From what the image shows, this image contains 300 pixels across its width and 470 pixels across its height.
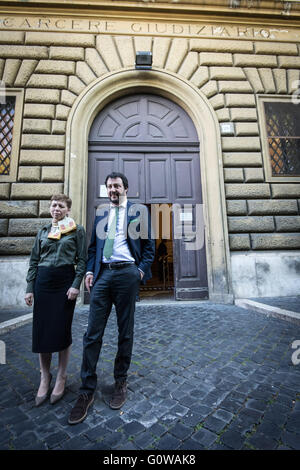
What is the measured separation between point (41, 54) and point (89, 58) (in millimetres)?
1130

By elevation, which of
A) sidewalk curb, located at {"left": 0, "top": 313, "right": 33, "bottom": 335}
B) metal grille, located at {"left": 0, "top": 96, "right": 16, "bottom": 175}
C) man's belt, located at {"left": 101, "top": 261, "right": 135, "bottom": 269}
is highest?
metal grille, located at {"left": 0, "top": 96, "right": 16, "bottom": 175}

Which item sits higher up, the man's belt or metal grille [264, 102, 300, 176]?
metal grille [264, 102, 300, 176]

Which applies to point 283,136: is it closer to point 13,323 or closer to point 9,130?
point 9,130

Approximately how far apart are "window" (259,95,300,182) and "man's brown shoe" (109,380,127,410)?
18.4ft

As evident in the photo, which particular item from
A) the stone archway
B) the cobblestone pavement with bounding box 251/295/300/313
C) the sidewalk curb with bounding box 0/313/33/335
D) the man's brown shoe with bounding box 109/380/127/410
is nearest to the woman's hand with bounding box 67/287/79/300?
the man's brown shoe with bounding box 109/380/127/410

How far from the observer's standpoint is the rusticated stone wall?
5.05 meters

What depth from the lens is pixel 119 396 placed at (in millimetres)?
1772

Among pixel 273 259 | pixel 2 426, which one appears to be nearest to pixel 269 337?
pixel 273 259

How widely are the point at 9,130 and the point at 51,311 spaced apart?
17.5ft

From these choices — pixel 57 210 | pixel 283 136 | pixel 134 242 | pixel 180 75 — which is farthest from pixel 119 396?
pixel 283 136

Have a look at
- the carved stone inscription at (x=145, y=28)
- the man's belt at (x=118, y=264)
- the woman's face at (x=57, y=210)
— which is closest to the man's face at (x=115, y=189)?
the woman's face at (x=57, y=210)

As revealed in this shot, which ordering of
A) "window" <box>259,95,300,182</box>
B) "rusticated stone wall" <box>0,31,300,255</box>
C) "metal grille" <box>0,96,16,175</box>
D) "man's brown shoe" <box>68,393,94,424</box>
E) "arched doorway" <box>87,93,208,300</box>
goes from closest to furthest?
"man's brown shoe" <box>68,393,94,424</box> → "rusticated stone wall" <box>0,31,300,255</box> → "metal grille" <box>0,96,16,175</box> → "arched doorway" <box>87,93,208,300</box> → "window" <box>259,95,300,182</box>

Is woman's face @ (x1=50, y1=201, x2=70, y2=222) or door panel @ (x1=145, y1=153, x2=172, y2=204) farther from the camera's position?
door panel @ (x1=145, y1=153, x2=172, y2=204)

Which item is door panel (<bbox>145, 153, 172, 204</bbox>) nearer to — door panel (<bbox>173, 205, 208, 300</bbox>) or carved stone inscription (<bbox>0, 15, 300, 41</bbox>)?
door panel (<bbox>173, 205, 208, 300</bbox>)
